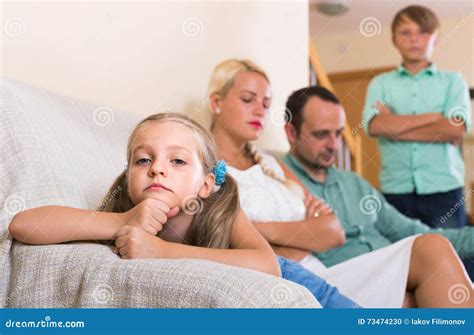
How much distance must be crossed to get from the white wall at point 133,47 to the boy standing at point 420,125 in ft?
1.36

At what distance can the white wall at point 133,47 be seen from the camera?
1354mm

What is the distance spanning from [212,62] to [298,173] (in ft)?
1.23

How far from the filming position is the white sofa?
2.48ft

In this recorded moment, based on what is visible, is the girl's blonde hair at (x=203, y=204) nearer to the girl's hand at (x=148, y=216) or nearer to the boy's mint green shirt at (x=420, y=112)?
the girl's hand at (x=148, y=216)

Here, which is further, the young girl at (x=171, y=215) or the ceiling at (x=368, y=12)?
the ceiling at (x=368, y=12)

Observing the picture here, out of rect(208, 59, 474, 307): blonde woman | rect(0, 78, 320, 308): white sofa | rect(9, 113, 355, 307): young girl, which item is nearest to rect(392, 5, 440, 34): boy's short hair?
rect(208, 59, 474, 307): blonde woman

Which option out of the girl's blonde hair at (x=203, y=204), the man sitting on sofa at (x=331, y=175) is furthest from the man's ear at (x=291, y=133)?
the girl's blonde hair at (x=203, y=204)

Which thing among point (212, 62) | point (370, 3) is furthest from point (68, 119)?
point (370, 3)

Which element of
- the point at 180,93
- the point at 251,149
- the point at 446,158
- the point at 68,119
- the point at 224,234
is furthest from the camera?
the point at 446,158

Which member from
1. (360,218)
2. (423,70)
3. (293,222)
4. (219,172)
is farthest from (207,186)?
(423,70)

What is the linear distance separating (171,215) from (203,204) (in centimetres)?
10

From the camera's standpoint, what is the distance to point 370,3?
4.80 meters

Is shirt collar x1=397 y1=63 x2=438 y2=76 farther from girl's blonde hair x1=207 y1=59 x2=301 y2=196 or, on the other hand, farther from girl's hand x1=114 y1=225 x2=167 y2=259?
girl's hand x1=114 y1=225 x2=167 y2=259

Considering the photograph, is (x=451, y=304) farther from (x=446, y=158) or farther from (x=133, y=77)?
(x=446, y=158)
